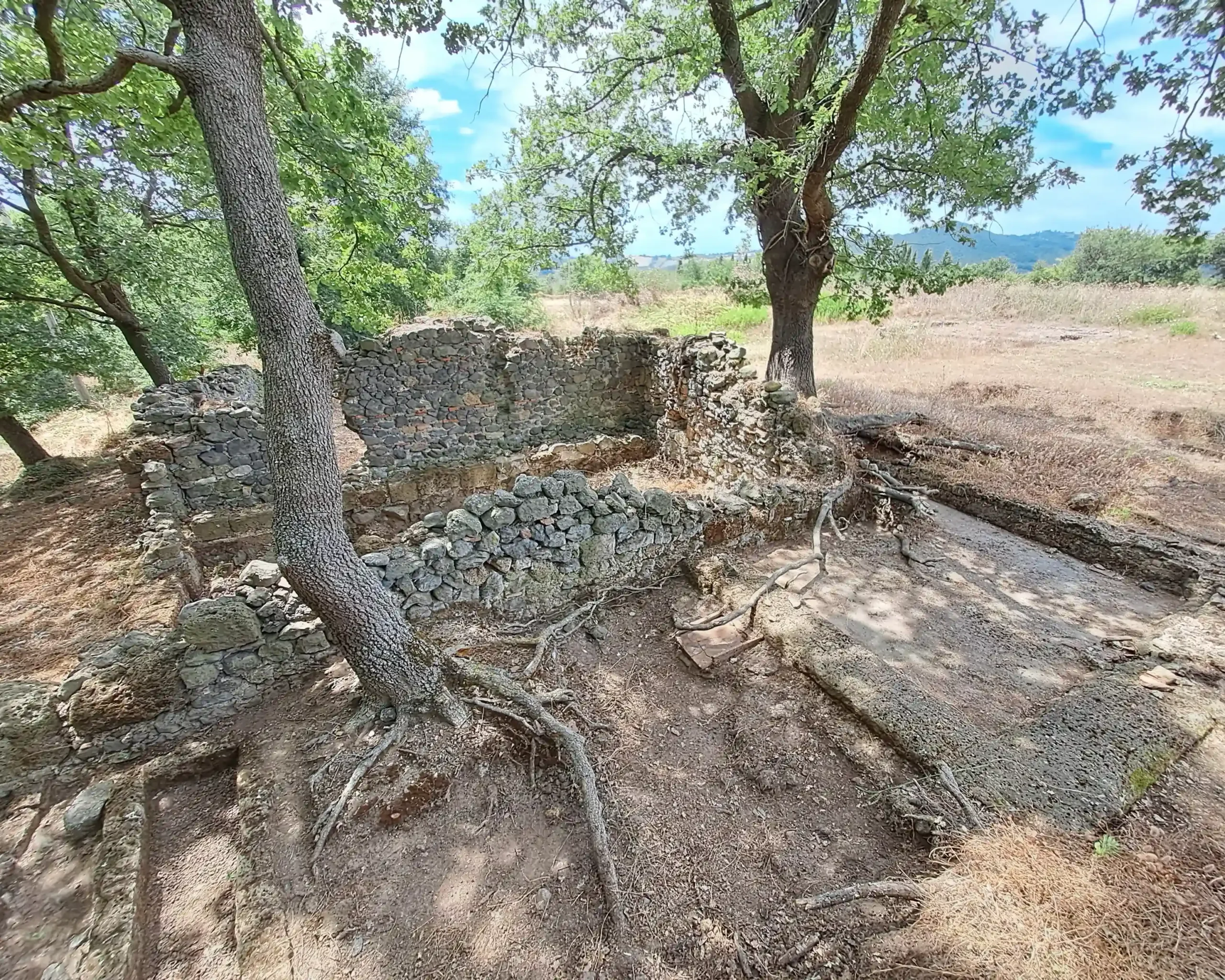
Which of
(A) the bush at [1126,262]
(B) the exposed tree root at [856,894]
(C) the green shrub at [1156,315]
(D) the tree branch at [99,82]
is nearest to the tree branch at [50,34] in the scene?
(D) the tree branch at [99,82]

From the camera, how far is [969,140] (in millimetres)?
5594

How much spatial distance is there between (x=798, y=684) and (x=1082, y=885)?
1.58m

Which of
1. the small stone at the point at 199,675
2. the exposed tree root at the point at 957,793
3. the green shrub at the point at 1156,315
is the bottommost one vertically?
the exposed tree root at the point at 957,793

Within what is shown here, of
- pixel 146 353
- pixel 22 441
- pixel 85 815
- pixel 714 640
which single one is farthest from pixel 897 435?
pixel 22 441

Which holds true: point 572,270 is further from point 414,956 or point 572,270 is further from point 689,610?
point 414,956

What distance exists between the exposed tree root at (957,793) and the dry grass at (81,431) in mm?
13549

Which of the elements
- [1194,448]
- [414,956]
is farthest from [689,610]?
[1194,448]

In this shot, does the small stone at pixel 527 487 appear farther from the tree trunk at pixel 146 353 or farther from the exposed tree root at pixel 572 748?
the tree trunk at pixel 146 353

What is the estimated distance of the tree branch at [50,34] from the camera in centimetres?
328

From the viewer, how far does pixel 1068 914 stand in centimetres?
192

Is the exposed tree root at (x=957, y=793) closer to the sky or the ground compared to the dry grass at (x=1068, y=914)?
closer to the ground

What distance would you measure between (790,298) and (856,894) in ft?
24.4

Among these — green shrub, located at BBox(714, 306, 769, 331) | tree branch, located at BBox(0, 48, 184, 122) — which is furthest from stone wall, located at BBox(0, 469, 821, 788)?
green shrub, located at BBox(714, 306, 769, 331)

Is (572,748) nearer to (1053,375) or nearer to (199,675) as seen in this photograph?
(199,675)
